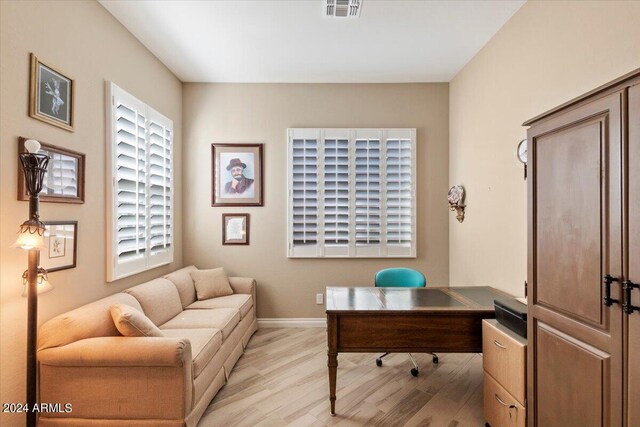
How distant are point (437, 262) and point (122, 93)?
3957 mm

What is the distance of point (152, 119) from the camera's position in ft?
10.4

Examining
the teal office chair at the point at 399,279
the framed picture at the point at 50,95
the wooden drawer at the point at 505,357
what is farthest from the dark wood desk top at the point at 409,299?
the framed picture at the point at 50,95

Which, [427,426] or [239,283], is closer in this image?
[427,426]

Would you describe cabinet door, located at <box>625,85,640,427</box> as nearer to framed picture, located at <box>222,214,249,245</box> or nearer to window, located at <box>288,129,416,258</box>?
window, located at <box>288,129,416,258</box>

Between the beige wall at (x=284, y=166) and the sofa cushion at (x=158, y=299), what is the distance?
0.92m

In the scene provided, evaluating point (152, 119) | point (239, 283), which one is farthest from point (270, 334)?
point (152, 119)

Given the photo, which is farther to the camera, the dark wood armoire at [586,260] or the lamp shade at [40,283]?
the lamp shade at [40,283]

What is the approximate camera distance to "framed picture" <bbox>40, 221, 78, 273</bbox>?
199cm

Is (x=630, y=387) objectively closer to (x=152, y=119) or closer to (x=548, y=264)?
(x=548, y=264)

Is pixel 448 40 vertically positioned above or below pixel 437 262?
above

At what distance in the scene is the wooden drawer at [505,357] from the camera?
Answer: 1724mm

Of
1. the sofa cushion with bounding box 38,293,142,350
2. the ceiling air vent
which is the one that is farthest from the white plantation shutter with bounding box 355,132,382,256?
the sofa cushion with bounding box 38,293,142,350

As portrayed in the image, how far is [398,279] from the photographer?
128 inches

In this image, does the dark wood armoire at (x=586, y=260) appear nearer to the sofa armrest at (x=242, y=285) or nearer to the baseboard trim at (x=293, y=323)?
the baseboard trim at (x=293, y=323)
